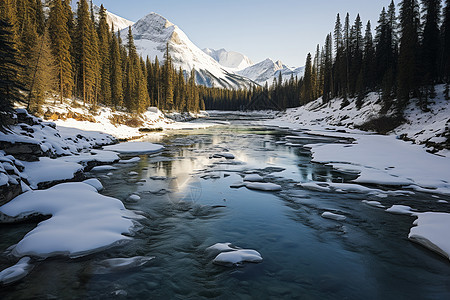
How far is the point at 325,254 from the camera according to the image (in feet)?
20.7

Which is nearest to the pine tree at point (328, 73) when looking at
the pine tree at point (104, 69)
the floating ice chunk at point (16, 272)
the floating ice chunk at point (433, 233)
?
the pine tree at point (104, 69)

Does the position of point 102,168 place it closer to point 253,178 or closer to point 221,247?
point 253,178

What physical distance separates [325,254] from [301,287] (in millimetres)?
1626

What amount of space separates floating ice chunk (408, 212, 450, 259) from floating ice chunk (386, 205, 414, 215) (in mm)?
737

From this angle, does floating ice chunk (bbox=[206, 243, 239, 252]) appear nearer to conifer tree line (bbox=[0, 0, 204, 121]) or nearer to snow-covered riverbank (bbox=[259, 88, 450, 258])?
snow-covered riverbank (bbox=[259, 88, 450, 258])

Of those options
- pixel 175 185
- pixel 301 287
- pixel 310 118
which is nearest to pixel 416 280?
pixel 301 287

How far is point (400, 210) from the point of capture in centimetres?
890

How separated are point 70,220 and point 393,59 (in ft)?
170

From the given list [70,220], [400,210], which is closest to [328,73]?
[400,210]

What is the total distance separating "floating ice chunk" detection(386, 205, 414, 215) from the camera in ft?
28.7

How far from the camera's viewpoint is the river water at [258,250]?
488 centimetres

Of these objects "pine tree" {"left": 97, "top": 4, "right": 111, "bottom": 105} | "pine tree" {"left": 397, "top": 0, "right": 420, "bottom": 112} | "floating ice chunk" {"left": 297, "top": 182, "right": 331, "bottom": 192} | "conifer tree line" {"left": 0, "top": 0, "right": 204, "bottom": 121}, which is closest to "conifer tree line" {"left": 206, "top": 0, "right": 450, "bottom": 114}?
"pine tree" {"left": 397, "top": 0, "right": 420, "bottom": 112}

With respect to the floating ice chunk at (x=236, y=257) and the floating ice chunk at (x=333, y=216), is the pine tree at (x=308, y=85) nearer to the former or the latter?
the floating ice chunk at (x=333, y=216)

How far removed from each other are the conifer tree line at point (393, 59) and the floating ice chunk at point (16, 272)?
38533mm
